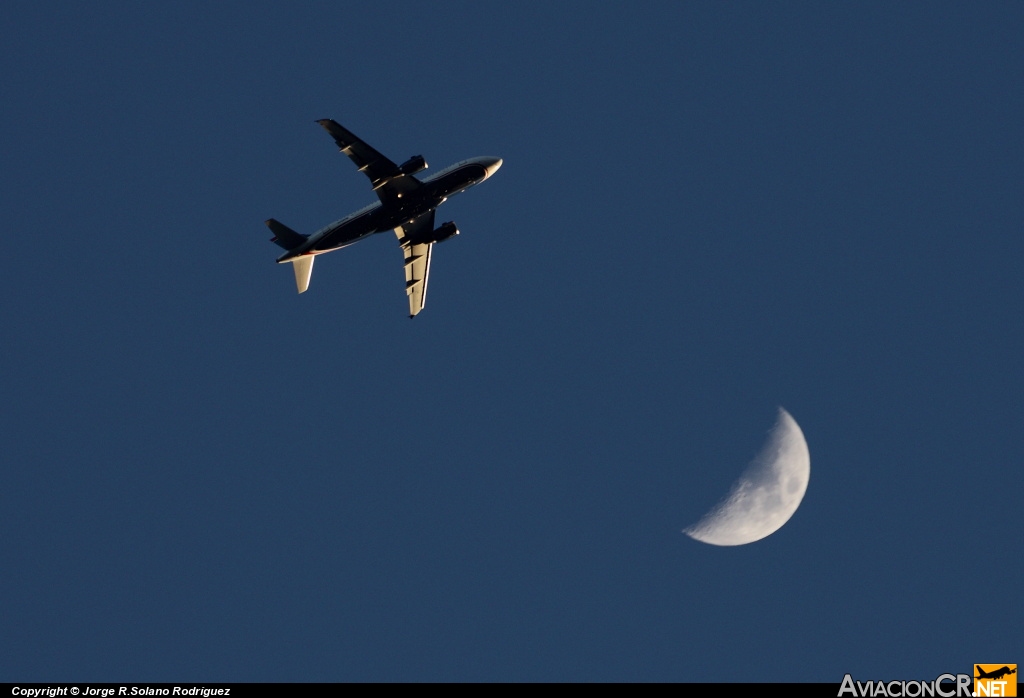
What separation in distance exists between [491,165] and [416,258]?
395 inches

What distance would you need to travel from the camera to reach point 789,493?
69500mm

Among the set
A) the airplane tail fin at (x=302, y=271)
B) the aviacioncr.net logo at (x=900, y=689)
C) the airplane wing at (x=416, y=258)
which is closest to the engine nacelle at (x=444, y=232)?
the airplane wing at (x=416, y=258)

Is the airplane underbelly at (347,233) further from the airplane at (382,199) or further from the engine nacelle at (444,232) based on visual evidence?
the engine nacelle at (444,232)

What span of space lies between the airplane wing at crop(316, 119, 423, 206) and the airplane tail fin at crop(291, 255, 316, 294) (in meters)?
6.50

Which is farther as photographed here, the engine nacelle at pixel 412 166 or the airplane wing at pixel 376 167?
the engine nacelle at pixel 412 166

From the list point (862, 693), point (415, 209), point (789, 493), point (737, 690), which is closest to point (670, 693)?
point (737, 690)

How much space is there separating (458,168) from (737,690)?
3648cm

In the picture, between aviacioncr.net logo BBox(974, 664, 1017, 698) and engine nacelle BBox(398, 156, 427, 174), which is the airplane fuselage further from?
aviacioncr.net logo BBox(974, 664, 1017, 698)

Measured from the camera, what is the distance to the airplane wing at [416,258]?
246 ft

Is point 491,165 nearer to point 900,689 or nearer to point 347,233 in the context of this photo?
point 347,233

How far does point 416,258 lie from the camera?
254 ft

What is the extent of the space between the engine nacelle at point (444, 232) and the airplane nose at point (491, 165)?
586 centimetres

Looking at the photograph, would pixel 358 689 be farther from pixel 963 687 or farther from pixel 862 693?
pixel 963 687

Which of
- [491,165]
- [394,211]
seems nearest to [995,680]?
[491,165]
